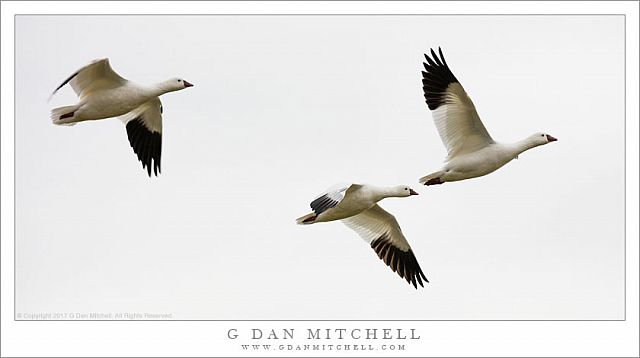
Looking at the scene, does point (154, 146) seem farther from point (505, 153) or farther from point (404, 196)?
point (505, 153)

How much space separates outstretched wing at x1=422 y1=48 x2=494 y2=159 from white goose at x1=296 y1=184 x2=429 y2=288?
792mm

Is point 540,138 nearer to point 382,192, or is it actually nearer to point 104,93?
point 382,192

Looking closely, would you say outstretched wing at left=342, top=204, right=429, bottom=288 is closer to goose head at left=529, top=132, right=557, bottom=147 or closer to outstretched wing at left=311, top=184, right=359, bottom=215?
outstretched wing at left=311, top=184, right=359, bottom=215

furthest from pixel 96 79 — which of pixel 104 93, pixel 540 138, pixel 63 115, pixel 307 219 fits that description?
pixel 540 138

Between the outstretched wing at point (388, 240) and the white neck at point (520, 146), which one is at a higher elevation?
the white neck at point (520, 146)

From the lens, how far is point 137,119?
1480cm

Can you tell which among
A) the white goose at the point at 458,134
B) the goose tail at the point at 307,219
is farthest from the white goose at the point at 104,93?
the white goose at the point at 458,134

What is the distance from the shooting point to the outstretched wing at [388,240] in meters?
14.8

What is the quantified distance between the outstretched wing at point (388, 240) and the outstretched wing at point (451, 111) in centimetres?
148

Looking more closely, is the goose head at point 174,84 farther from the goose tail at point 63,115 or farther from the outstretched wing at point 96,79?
the goose tail at point 63,115

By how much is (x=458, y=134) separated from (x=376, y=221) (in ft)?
6.16

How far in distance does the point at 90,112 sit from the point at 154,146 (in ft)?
5.39

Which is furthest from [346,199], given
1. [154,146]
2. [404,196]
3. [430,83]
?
[154,146]

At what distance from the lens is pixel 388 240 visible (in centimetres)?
1502
